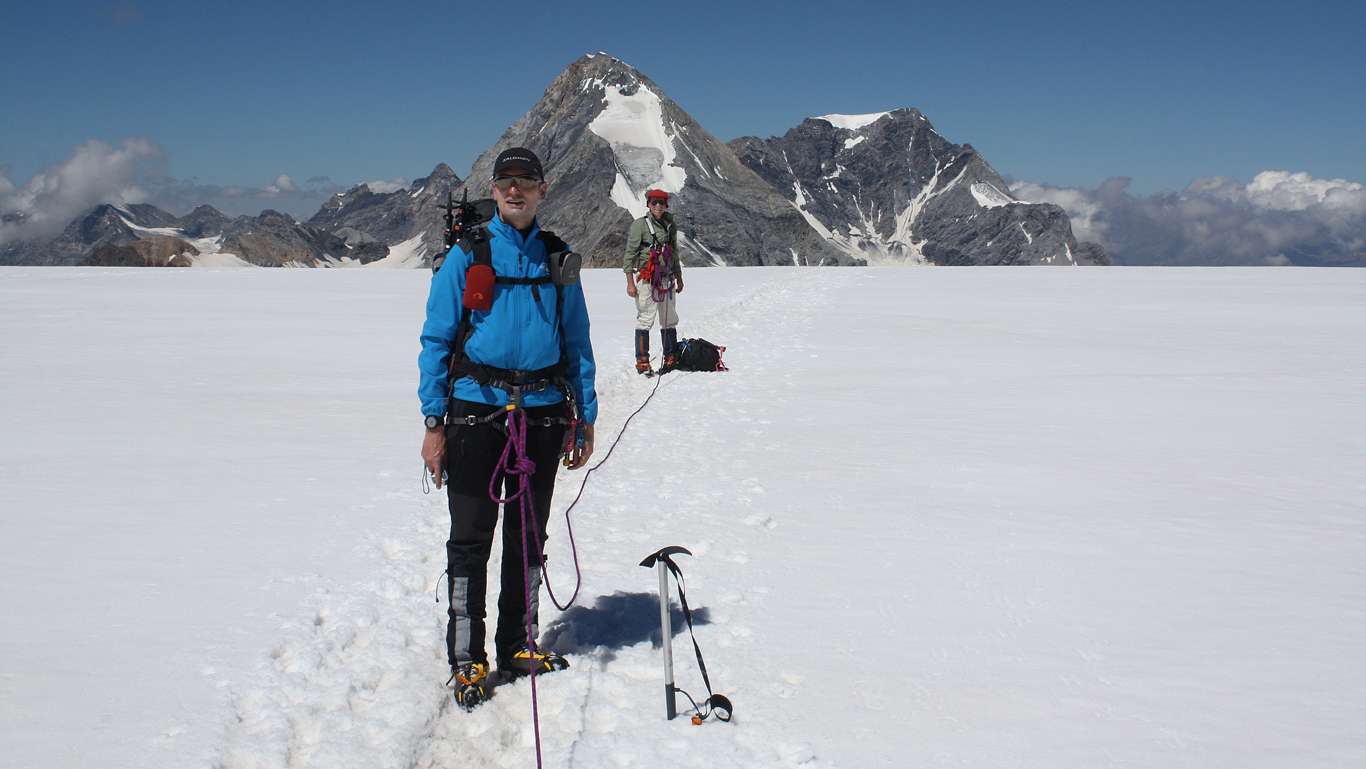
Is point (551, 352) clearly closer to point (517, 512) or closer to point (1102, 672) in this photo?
point (517, 512)

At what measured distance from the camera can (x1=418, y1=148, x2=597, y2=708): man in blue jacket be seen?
3.17 m

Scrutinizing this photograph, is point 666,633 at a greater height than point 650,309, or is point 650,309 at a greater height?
point 650,309

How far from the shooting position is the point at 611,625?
398cm

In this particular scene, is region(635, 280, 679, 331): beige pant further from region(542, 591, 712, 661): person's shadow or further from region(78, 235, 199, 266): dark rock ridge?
region(78, 235, 199, 266): dark rock ridge

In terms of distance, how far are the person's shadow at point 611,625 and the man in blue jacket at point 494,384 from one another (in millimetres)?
436

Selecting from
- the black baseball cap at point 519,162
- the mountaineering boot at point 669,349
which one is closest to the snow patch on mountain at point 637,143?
the mountaineering boot at point 669,349

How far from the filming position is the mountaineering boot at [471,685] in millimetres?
3291

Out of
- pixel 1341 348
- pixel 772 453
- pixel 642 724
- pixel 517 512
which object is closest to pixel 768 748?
pixel 642 724

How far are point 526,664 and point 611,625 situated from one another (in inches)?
22.2

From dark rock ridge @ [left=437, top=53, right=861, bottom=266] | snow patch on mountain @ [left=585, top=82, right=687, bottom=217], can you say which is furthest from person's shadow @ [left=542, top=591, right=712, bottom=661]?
snow patch on mountain @ [left=585, top=82, right=687, bottom=217]

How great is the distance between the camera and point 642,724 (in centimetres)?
314

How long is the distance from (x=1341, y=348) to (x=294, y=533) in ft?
55.1

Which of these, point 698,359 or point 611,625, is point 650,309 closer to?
point 698,359

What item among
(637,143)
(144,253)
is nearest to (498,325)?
(144,253)
